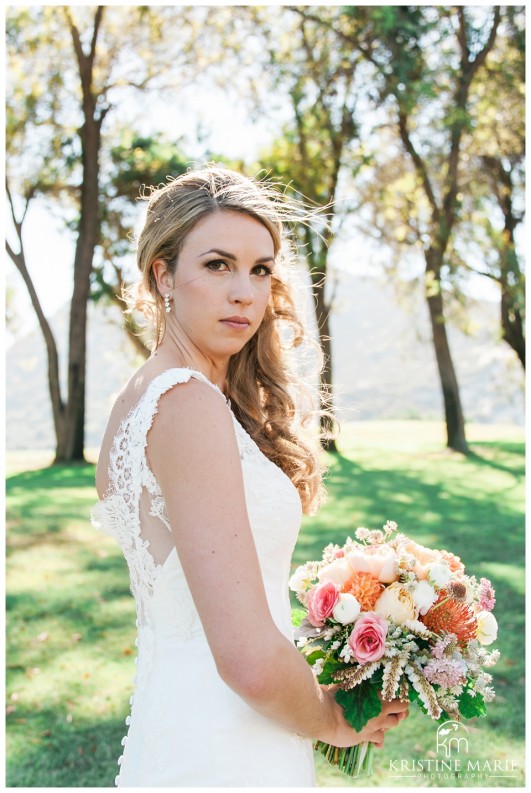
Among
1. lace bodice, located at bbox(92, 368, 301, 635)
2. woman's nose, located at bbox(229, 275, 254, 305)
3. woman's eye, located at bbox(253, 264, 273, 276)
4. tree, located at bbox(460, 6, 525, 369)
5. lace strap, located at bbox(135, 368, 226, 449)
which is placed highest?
tree, located at bbox(460, 6, 525, 369)

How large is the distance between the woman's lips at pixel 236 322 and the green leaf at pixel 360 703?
1043 mm

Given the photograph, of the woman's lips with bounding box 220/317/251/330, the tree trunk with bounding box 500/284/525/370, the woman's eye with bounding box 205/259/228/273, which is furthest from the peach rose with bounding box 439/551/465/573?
the tree trunk with bounding box 500/284/525/370

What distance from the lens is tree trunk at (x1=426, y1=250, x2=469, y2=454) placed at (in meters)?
18.6

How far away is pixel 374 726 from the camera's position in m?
2.21

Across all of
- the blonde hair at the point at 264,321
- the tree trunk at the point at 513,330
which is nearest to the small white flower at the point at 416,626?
the blonde hair at the point at 264,321

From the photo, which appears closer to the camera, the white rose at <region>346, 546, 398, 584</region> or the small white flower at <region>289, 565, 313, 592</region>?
the white rose at <region>346, 546, 398, 584</region>

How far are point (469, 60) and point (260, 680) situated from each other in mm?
19605

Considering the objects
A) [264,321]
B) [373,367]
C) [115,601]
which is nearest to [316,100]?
[115,601]

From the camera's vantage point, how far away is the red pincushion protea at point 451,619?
2361 mm

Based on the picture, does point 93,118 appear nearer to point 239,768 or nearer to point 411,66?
point 411,66

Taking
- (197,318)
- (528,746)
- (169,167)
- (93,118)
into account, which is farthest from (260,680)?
(169,167)

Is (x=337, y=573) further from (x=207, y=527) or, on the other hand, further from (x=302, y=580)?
(x=207, y=527)

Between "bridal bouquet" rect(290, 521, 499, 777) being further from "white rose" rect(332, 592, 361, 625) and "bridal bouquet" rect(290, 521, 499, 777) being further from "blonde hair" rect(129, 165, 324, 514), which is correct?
"blonde hair" rect(129, 165, 324, 514)

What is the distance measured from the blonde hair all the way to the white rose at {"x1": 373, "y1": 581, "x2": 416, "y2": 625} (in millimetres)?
568
